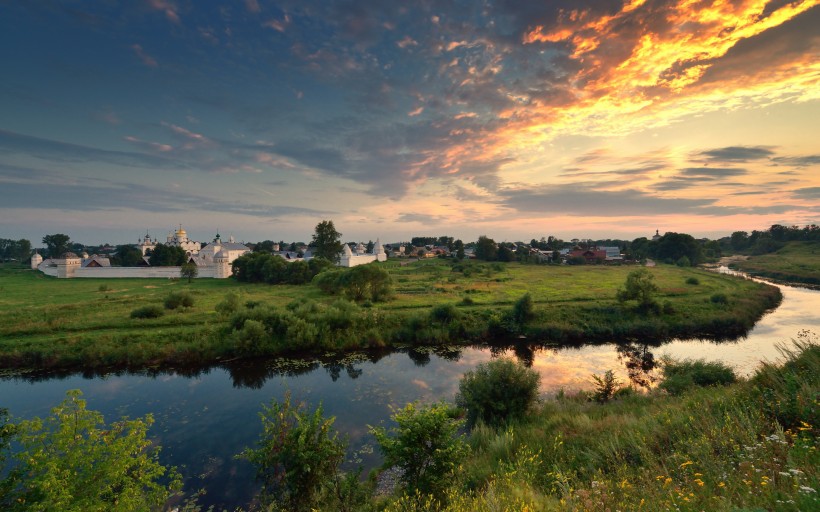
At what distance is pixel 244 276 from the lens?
74.9 m

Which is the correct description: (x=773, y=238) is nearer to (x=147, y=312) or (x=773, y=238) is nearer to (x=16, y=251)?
(x=147, y=312)

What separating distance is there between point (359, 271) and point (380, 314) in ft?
46.4

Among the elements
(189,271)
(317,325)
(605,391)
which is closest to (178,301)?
(317,325)

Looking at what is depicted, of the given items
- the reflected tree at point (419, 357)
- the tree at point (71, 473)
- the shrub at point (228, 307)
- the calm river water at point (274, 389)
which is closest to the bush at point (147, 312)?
the shrub at point (228, 307)

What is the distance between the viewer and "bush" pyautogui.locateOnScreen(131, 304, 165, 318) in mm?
35688

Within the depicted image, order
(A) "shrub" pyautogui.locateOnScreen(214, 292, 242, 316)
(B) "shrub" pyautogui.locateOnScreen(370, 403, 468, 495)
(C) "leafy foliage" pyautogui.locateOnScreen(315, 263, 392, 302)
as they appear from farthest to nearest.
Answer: (C) "leafy foliage" pyautogui.locateOnScreen(315, 263, 392, 302)
(A) "shrub" pyautogui.locateOnScreen(214, 292, 242, 316)
(B) "shrub" pyautogui.locateOnScreen(370, 403, 468, 495)

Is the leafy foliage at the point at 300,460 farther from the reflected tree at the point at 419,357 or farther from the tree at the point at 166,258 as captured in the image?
the tree at the point at 166,258

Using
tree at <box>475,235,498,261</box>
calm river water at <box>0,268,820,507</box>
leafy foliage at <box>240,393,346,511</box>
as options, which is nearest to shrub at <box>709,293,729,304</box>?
calm river water at <box>0,268,820,507</box>

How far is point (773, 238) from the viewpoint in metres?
140

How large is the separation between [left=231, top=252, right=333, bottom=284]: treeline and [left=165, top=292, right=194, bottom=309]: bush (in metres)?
27.6

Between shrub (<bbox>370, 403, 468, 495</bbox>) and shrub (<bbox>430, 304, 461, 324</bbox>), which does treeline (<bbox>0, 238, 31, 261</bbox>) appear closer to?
shrub (<bbox>430, 304, 461, 324</bbox>)

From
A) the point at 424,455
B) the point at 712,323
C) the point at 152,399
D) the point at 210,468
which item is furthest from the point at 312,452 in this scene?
the point at 712,323

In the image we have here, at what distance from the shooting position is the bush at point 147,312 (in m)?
35.7

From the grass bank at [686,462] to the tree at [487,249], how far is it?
109m
